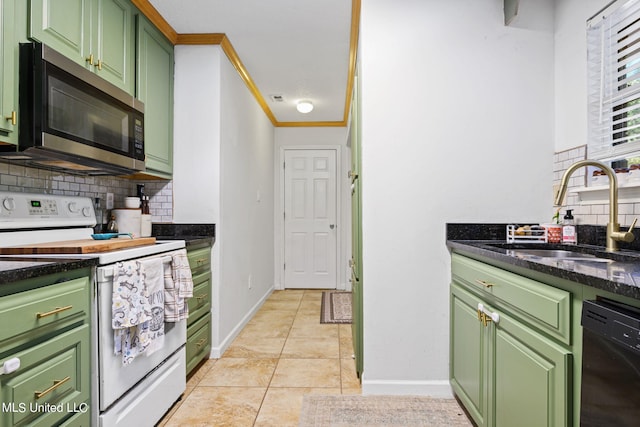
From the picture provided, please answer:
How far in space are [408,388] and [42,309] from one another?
1.77 meters

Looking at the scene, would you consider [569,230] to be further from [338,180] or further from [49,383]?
[338,180]

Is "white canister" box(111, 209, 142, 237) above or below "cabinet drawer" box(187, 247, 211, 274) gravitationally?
above

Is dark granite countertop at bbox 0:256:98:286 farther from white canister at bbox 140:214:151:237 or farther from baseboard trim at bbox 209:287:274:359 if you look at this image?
baseboard trim at bbox 209:287:274:359

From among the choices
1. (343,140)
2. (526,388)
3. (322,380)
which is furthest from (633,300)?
(343,140)

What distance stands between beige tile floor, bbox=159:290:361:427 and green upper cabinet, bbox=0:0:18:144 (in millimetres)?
1480

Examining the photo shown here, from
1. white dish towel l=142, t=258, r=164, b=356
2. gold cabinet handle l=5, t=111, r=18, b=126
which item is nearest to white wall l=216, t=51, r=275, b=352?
white dish towel l=142, t=258, r=164, b=356

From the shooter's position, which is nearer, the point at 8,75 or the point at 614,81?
the point at 8,75

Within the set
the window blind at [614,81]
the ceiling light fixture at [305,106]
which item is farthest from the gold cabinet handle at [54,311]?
the ceiling light fixture at [305,106]

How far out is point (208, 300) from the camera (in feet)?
8.41

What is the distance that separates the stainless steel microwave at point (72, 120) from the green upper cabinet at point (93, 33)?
0.34 ft

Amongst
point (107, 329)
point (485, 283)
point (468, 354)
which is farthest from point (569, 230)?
point (107, 329)

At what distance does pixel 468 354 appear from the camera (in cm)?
172

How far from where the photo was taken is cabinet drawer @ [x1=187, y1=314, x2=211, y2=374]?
2.24m

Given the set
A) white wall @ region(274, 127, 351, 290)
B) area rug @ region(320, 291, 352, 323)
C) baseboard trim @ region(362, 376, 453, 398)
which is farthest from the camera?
white wall @ region(274, 127, 351, 290)
